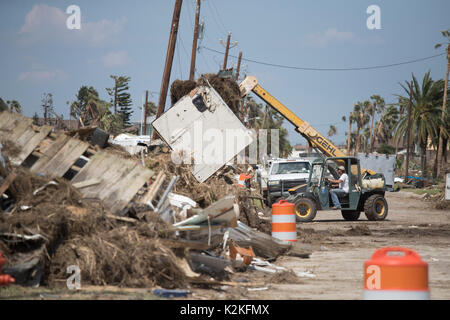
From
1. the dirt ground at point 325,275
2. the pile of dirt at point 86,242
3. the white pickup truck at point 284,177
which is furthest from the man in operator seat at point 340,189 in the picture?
the pile of dirt at point 86,242

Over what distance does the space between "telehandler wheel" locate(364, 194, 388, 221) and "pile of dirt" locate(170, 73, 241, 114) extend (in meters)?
6.54

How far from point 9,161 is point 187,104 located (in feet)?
23.1

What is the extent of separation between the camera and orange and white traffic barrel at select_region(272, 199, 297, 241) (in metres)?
10.9

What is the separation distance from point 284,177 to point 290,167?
1036mm

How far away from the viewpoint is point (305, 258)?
10555 millimetres

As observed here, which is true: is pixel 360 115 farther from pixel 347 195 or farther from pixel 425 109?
pixel 347 195

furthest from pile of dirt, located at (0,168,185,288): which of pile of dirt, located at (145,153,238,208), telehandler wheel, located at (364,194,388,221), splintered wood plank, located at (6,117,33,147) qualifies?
telehandler wheel, located at (364,194,388,221)

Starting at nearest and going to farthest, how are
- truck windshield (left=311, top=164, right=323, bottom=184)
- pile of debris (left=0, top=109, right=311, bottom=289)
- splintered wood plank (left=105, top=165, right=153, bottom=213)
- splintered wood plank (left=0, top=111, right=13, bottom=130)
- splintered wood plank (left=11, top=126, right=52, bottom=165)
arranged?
1. pile of debris (left=0, top=109, right=311, bottom=289)
2. splintered wood plank (left=105, top=165, right=153, bottom=213)
3. splintered wood plank (left=11, top=126, right=52, bottom=165)
4. splintered wood plank (left=0, top=111, right=13, bottom=130)
5. truck windshield (left=311, top=164, right=323, bottom=184)

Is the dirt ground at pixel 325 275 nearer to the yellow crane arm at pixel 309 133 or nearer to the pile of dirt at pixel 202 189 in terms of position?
the pile of dirt at pixel 202 189

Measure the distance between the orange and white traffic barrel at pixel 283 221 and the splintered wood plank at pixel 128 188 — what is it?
3601 millimetres

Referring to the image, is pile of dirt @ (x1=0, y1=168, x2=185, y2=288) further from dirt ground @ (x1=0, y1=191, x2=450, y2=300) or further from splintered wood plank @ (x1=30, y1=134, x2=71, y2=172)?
splintered wood plank @ (x1=30, y1=134, x2=71, y2=172)

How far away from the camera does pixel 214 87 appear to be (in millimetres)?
15000

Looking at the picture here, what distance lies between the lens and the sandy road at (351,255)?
730 cm
